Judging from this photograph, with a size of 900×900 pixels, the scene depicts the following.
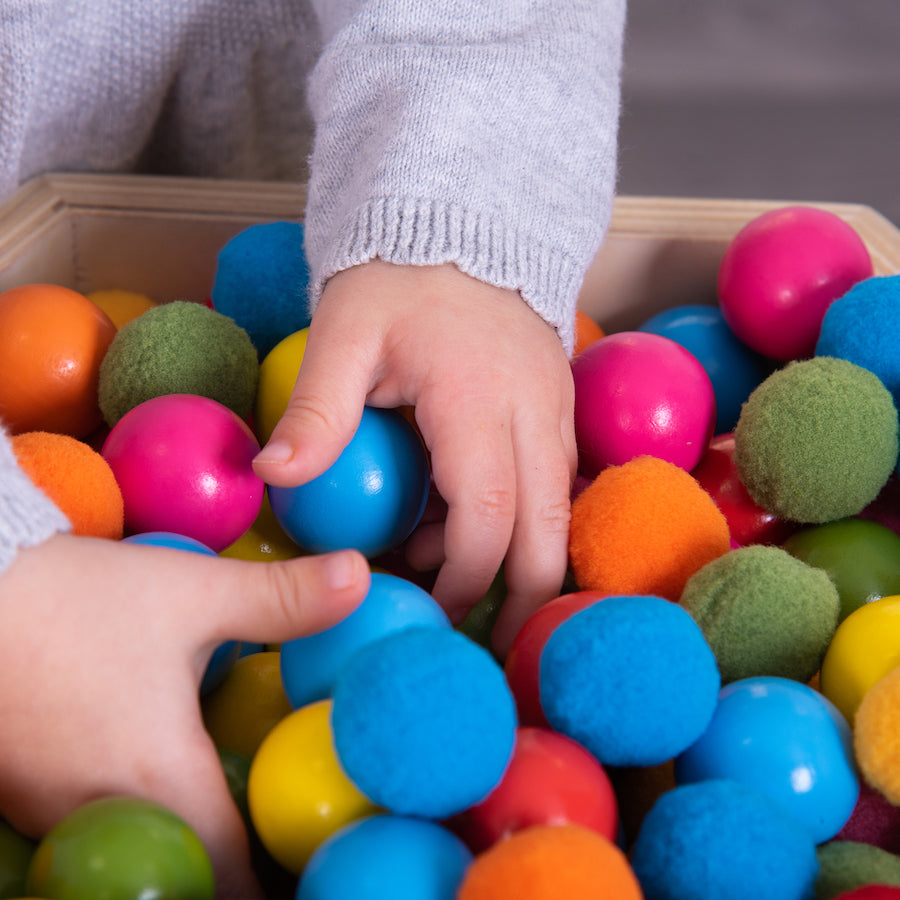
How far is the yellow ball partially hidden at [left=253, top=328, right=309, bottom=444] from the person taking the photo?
636 mm

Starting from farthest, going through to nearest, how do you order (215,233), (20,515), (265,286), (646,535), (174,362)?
(215,233) < (265,286) < (174,362) < (646,535) < (20,515)

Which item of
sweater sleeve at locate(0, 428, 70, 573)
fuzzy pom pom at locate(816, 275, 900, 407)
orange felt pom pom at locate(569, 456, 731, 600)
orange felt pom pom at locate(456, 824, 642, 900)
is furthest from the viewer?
fuzzy pom pom at locate(816, 275, 900, 407)

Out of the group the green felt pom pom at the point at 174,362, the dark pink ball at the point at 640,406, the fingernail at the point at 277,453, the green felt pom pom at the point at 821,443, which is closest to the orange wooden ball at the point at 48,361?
the green felt pom pom at the point at 174,362

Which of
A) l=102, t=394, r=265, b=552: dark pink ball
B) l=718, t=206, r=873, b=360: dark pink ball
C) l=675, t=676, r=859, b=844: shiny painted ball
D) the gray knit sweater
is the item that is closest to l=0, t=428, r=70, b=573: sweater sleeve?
the gray knit sweater

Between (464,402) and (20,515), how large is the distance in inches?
9.7

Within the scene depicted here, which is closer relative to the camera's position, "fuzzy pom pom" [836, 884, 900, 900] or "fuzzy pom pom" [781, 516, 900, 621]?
"fuzzy pom pom" [836, 884, 900, 900]

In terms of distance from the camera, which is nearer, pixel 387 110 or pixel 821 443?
pixel 821 443

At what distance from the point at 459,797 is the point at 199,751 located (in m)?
0.13

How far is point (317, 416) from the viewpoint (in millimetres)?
511

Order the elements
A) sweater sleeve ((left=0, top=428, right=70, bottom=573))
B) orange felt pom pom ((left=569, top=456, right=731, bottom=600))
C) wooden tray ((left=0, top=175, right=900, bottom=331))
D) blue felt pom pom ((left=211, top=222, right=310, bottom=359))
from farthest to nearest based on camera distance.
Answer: wooden tray ((left=0, top=175, right=900, bottom=331)) → blue felt pom pom ((left=211, top=222, right=310, bottom=359)) → orange felt pom pom ((left=569, top=456, right=731, bottom=600)) → sweater sleeve ((left=0, top=428, right=70, bottom=573))

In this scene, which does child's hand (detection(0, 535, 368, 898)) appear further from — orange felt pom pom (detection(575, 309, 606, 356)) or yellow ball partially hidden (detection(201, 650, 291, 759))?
orange felt pom pom (detection(575, 309, 606, 356))

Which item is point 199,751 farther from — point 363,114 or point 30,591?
point 363,114

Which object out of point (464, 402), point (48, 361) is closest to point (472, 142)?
point (464, 402)

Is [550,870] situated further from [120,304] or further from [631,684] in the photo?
[120,304]
